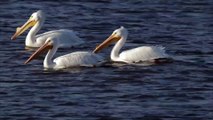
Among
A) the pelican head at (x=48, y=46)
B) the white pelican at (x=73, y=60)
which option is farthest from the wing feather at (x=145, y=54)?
the pelican head at (x=48, y=46)

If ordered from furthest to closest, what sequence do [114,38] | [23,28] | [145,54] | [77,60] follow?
[23,28] → [114,38] → [145,54] → [77,60]

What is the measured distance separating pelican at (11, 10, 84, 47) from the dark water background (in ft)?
Answer: 0.56

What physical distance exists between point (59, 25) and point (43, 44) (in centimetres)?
279

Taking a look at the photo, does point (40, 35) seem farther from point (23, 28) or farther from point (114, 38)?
point (114, 38)

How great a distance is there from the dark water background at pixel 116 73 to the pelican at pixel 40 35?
6.7 inches

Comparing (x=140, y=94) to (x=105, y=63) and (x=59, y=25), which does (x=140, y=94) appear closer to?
(x=105, y=63)

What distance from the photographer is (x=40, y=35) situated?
71.3ft

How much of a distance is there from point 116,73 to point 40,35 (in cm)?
331

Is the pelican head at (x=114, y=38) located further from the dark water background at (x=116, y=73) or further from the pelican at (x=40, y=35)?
the pelican at (x=40, y=35)

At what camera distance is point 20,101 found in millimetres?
16719

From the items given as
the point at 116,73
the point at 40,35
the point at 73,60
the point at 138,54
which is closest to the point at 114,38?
the point at 138,54

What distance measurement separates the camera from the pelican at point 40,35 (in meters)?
21.2

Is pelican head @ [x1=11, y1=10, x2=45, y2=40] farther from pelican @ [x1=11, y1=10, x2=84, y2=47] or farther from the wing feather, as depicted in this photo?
the wing feather

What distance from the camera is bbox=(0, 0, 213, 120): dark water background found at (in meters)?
16.1
